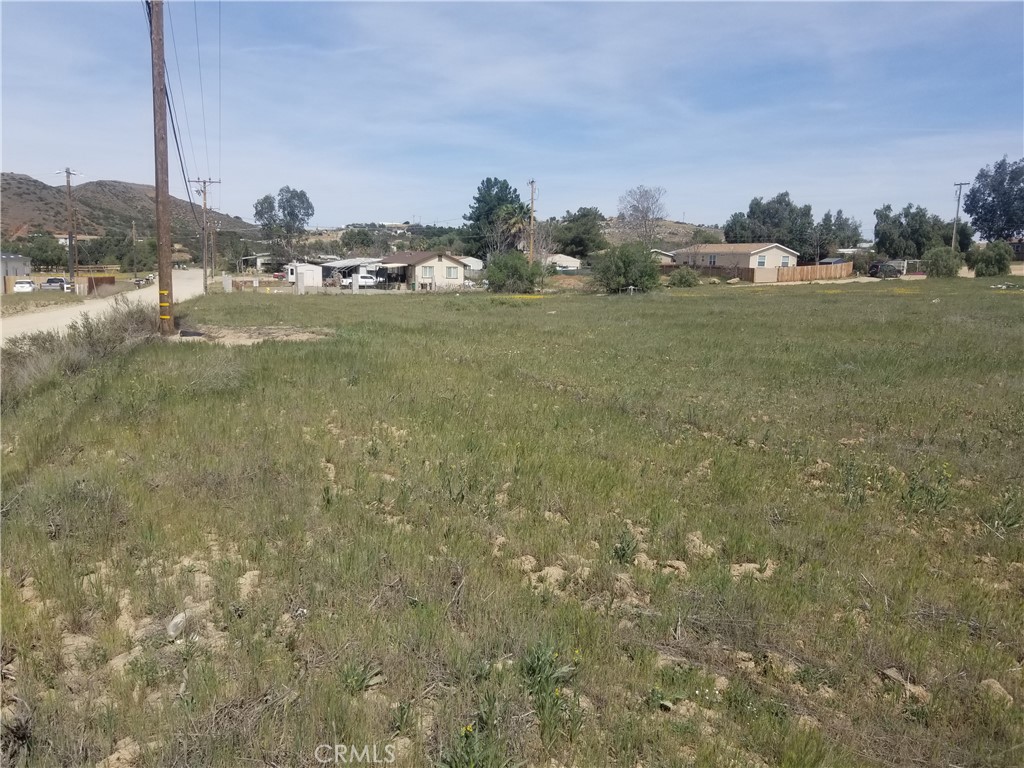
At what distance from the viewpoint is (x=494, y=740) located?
334 cm

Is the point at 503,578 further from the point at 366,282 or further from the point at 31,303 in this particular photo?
the point at 366,282

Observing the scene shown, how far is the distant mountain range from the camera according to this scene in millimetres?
104062

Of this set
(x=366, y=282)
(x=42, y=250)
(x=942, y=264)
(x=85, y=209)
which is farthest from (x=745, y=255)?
(x=85, y=209)

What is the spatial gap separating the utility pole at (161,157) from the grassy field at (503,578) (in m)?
7.79

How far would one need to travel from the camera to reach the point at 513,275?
59.7m

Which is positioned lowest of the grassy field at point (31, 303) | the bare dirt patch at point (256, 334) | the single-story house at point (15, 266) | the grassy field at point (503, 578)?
the grassy field at point (503, 578)

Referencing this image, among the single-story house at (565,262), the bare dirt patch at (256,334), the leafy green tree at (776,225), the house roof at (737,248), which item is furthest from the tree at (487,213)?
the bare dirt patch at (256,334)

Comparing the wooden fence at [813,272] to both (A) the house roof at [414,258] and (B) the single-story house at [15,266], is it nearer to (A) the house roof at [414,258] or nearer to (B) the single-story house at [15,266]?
(A) the house roof at [414,258]

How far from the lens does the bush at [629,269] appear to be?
5572 centimetres

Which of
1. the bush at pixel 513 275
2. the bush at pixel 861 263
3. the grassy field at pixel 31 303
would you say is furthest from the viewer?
the bush at pixel 861 263

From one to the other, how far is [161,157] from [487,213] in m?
83.3

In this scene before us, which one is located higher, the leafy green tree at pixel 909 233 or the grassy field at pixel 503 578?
the leafy green tree at pixel 909 233

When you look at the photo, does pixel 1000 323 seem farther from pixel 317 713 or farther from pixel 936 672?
pixel 317 713

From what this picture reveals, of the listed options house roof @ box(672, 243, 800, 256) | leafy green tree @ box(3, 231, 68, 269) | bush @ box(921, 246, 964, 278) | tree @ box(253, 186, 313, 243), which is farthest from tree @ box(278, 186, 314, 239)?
bush @ box(921, 246, 964, 278)
